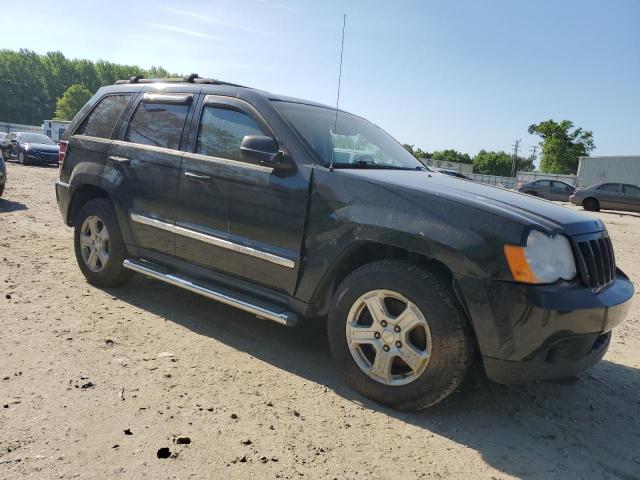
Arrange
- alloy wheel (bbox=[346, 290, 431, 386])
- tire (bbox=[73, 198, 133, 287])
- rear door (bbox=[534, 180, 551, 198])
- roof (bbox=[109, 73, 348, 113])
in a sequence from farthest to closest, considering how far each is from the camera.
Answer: rear door (bbox=[534, 180, 551, 198]) → tire (bbox=[73, 198, 133, 287]) → roof (bbox=[109, 73, 348, 113]) → alloy wheel (bbox=[346, 290, 431, 386])

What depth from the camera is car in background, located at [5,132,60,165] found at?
21.7 m

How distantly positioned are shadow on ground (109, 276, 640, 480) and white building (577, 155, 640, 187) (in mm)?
39287

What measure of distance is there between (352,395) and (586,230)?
1.75m

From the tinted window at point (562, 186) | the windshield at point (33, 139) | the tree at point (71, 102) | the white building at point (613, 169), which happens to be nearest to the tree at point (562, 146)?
the white building at point (613, 169)

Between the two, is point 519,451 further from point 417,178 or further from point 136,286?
point 136,286

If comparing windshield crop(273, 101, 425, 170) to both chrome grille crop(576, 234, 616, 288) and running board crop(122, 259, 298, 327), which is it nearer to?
running board crop(122, 259, 298, 327)

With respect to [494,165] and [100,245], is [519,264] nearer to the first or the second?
[100,245]

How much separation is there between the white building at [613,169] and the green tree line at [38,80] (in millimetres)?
82238

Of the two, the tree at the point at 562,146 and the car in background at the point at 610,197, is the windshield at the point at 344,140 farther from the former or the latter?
the tree at the point at 562,146

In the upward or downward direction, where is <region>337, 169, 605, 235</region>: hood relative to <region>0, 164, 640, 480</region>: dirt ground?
upward

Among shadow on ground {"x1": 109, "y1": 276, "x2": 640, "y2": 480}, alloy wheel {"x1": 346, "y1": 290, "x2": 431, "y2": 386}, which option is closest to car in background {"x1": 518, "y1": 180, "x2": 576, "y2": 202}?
shadow on ground {"x1": 109, "y1": 276, "x2": 640, "y2": 480}

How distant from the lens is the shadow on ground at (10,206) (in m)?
9.21

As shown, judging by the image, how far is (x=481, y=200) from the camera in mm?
2924

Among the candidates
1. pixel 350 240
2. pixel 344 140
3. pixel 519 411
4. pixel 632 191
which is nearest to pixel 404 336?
pixel 350 240
